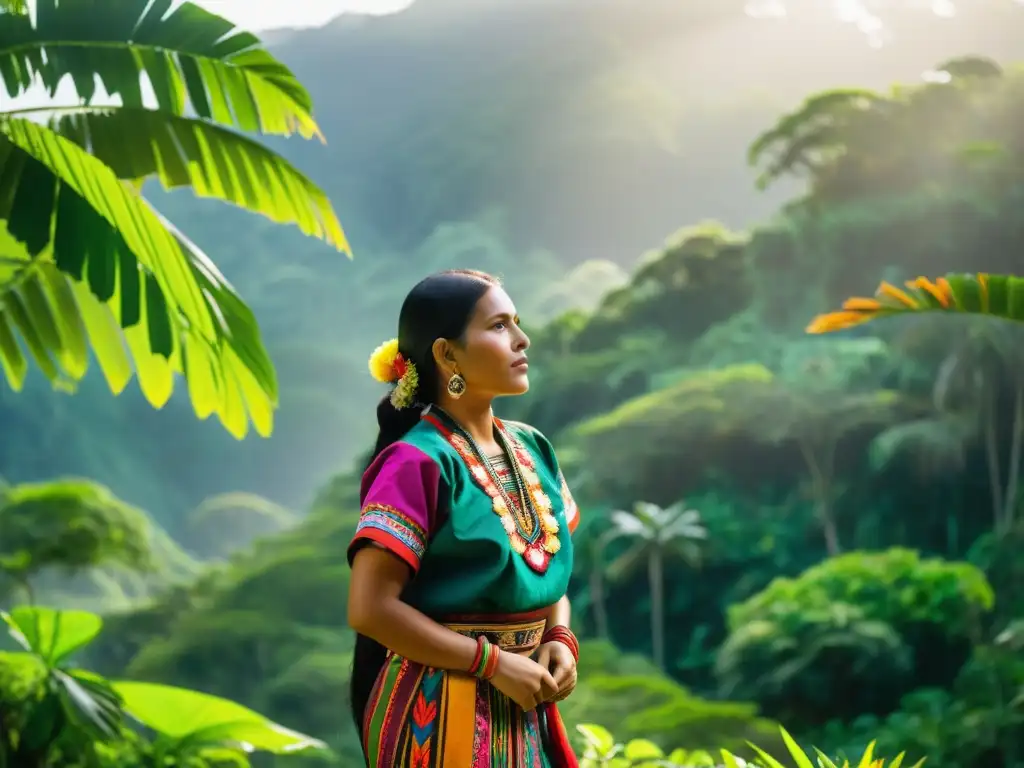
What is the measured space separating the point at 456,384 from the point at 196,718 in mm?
3086

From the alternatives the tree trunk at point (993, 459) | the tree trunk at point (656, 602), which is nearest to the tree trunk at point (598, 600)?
the tree trunk at point (656, 602)

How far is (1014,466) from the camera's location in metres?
7.96

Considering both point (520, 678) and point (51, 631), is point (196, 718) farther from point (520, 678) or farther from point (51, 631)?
point (520, 678)

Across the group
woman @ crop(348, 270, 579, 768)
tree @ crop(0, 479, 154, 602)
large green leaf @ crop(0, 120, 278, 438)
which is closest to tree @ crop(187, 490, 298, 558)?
tree @ crop(0, 479, 154, 602)

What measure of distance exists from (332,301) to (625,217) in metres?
3.08

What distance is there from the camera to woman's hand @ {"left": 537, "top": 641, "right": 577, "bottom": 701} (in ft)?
5.56

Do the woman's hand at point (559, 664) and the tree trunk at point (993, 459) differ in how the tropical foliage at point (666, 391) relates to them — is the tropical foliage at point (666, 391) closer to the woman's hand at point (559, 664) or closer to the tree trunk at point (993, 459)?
the tree trunk at point (993, 459)

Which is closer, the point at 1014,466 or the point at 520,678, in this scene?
Result: the point at 520,678

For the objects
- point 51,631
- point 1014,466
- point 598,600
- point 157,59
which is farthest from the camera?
point 598,600

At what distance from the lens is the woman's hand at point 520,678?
161cm

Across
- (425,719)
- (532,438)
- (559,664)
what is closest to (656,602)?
(532,438)

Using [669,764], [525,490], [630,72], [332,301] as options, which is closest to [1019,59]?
[630,72]

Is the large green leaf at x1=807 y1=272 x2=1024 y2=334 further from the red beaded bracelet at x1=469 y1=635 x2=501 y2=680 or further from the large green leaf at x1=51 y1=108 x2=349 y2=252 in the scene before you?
the red beaded bracelet at x1=469 y1=635 x2=501 y2=680

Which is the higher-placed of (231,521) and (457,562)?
(231,521)
